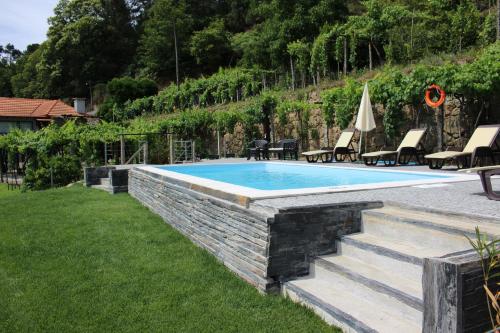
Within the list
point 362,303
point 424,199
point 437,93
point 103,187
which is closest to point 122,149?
point 103,187

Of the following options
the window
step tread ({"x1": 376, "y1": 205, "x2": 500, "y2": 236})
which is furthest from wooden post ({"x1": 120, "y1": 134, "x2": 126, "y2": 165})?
the window

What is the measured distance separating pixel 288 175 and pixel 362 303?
22.7ft

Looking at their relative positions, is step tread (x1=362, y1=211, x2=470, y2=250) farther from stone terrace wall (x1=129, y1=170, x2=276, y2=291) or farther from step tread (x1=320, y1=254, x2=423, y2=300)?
stone terrace wall (x1=129, y1=170, x2=276, y2=291)

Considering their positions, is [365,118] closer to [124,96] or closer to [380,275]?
[380,275]

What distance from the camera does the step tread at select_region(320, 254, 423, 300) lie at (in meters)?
2.86

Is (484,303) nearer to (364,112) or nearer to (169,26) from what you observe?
(364,112)

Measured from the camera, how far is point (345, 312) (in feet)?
9.43

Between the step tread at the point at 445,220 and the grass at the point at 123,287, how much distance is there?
122 centimetres

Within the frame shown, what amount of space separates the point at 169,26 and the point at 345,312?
40.1 metres

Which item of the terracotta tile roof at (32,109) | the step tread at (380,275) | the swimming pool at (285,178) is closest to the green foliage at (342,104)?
the swimming pool at (285,178)

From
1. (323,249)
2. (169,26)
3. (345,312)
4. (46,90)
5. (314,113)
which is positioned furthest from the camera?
(46,90)

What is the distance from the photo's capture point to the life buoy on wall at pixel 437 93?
35.5 feet

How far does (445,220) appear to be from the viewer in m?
3.48

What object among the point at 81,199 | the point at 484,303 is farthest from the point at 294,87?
the point at 484,303
